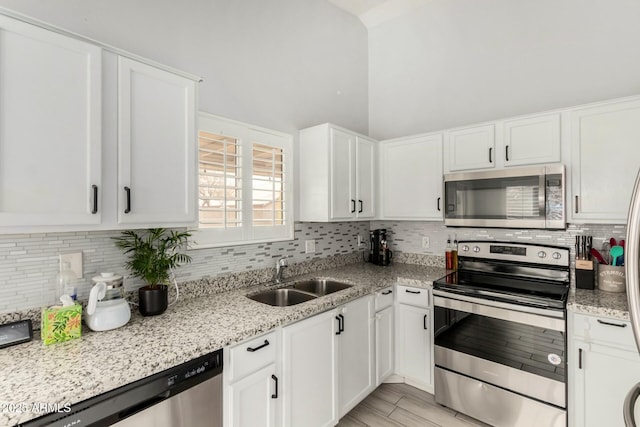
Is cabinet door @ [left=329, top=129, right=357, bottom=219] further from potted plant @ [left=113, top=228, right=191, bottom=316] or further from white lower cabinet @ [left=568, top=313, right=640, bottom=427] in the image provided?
white lower cabinet @ [left=568, top=313, right=640, bottom=427]

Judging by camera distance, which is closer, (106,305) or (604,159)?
(106,305)

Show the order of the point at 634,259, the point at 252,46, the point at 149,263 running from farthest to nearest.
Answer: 1. the point at 252,46
2. the point at 149,263
3. the point at 634,259

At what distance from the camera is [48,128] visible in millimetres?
1167

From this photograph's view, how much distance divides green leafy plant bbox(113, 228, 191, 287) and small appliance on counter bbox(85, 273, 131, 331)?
137 mm

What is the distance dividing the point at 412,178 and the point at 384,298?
1129mm

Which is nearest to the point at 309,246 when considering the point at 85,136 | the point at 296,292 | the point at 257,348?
the point at 296,292

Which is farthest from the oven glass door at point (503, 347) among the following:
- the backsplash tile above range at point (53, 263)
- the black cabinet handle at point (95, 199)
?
the black cabinet handle at point (95, 199)

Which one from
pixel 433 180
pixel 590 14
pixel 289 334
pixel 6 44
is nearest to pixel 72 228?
pixel 6 44

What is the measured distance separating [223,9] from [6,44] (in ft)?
4.68

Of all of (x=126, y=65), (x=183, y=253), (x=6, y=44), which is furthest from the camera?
(x=183, y=253)

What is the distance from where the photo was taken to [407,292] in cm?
252

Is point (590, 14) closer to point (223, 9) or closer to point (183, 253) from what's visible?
point (223, 9)

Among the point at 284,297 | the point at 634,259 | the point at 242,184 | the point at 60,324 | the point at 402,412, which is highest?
the point at 242,184

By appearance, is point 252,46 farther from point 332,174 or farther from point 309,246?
point 309,246
